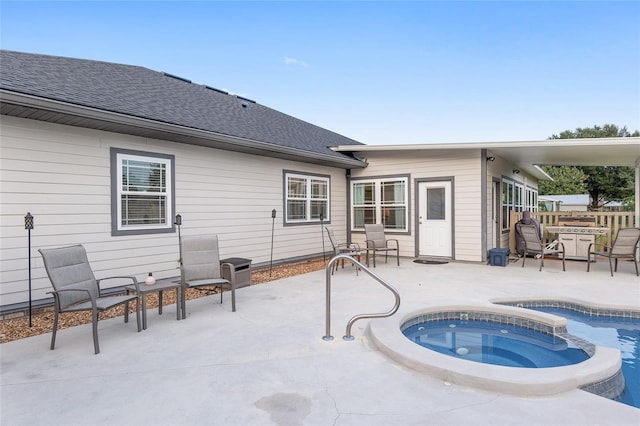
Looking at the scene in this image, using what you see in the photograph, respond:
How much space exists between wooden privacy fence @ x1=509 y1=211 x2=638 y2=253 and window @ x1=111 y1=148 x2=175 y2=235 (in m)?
9.64

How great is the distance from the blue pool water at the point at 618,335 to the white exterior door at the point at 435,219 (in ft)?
13.3

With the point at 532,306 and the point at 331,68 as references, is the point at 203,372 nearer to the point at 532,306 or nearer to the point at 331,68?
the point at 532,306

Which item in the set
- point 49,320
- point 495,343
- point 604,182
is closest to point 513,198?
point 495,343

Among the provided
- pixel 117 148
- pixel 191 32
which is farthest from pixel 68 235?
pixel 191 32

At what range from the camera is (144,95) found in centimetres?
687

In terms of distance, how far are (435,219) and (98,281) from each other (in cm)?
786

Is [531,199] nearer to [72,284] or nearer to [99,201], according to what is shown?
[99,201]

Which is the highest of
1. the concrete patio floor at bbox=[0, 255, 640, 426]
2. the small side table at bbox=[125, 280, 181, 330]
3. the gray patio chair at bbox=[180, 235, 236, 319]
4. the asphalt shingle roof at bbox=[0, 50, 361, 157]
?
the asphalt shingle roof at bbox=[0, 50, 361, 157]

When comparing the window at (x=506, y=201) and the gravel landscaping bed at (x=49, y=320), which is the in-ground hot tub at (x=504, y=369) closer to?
the gravel landscaping bed at (x=49, y=320)

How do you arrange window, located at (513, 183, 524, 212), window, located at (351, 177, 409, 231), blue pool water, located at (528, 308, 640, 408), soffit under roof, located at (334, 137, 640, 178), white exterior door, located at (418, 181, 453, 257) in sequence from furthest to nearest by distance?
1. window, located at (513, 183, 524, 212)
2. window, located at (351, 177, 409, 231)
3. white exterior door, located at (418, 181, 453, 257)
4. soffit under roof, located at (334, 137, 640, 178)
5. blue pool water, located at (528, 308, 640, 408)

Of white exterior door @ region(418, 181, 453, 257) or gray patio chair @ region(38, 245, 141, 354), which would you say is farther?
white exterior door @ region(418, 181, 453, 257)

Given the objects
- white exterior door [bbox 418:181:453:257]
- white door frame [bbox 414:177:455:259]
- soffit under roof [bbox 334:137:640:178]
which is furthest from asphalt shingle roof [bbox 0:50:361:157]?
white exterior door [bbox 418:181:453:257]

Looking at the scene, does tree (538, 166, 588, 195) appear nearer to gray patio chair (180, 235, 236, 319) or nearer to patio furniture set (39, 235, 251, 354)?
gray patio chair (180, 235, 236, 319)

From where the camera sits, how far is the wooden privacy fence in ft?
30.0
